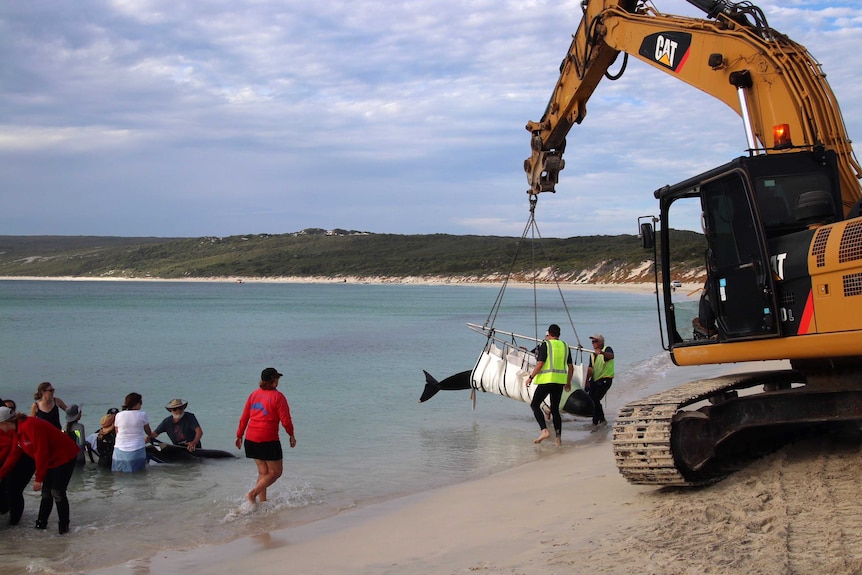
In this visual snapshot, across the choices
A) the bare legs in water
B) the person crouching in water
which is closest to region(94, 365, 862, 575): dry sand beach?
the bare legs in water

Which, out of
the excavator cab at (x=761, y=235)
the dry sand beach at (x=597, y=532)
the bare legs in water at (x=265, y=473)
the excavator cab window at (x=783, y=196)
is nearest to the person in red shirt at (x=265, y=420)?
the bare legs in water at (x=265, y=473)

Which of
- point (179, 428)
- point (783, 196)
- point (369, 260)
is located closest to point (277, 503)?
point (179, 428)

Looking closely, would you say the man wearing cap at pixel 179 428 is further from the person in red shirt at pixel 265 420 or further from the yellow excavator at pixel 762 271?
the yellow excavator at pixel 762 271

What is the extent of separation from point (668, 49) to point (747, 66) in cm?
123

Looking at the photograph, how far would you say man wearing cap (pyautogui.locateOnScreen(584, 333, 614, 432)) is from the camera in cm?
1379

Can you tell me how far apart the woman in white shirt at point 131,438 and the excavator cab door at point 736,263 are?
711cm

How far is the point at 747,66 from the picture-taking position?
317 inches

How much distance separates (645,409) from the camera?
759cm

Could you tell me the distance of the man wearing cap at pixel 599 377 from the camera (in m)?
13.8

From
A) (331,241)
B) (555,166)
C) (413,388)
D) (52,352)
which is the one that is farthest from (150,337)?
(331,241)

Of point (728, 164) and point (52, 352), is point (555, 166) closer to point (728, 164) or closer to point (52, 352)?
point (728, 164)

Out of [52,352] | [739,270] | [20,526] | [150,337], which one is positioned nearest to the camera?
[739,270]

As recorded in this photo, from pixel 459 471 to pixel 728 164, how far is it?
5743 millimetres

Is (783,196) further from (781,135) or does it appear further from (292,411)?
(292,411)
